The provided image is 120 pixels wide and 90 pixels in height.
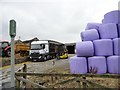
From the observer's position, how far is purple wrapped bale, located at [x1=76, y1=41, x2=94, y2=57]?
1386 centimetres

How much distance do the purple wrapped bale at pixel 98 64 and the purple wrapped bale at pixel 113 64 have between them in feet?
1.00

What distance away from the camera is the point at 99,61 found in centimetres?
1399

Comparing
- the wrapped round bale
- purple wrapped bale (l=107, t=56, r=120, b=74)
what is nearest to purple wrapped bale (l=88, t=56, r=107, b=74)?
purple wrapped bale (l=107, t=56, r=120, b=74)

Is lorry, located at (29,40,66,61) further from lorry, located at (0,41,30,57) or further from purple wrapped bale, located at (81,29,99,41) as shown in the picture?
purple wrapped bale, located at (81,29,99,41)

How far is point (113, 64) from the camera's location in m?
13.8

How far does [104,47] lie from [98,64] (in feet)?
3.71

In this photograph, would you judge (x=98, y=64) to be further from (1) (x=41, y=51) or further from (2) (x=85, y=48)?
(1) (x=41, y=51)

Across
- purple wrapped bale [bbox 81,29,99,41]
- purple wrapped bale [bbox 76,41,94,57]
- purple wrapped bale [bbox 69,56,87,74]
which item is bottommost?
purple wrapped bale [bbox 69,56,87,74]

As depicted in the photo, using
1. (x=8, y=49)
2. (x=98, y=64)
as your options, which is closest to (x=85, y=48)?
(x=98, y=64)

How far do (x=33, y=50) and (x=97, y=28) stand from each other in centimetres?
1833

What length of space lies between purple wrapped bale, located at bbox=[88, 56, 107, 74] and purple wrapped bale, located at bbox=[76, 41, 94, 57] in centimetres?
40

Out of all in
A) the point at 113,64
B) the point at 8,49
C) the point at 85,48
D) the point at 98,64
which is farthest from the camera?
the point at 8,49

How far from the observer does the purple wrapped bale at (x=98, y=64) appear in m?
14.0

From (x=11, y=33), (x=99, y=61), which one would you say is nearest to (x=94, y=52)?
(x=99, y=61)
